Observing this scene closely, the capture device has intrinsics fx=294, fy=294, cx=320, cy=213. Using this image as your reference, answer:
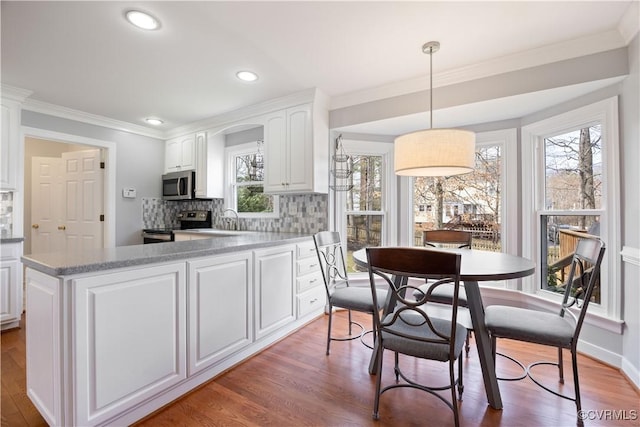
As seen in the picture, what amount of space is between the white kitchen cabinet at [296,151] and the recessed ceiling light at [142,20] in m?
1.45

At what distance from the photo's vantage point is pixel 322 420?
62.4 inches

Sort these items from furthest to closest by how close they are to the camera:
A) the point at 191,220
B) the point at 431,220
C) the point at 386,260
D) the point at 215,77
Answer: the point at 191,220 < the point at 431,220 < the point at 215,77 < the point at 386,260

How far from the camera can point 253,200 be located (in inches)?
157

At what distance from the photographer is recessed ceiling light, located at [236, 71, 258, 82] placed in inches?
102

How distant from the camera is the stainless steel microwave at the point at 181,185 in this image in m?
4.04

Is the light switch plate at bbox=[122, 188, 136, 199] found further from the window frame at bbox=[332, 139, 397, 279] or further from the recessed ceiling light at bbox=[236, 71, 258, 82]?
the window frame at bbox=[332, 139, 397, 279]

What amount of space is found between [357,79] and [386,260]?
191 centimetres

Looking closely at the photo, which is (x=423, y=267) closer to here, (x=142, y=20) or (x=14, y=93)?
(x=142, y=20)

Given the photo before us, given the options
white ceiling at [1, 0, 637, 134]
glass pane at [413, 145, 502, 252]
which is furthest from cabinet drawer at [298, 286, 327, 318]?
white ceiling at [1, 0, 637, 134]

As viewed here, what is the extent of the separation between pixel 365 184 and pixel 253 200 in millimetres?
1534

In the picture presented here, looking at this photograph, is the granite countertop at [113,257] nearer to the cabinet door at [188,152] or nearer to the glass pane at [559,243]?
the cabinet door at [188,152]

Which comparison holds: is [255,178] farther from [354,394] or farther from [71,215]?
[354,394]

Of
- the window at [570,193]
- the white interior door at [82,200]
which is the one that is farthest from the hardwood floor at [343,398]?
the white interior door at [82,200]

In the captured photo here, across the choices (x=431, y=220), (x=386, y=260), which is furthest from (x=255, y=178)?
(x=386, y=260)
